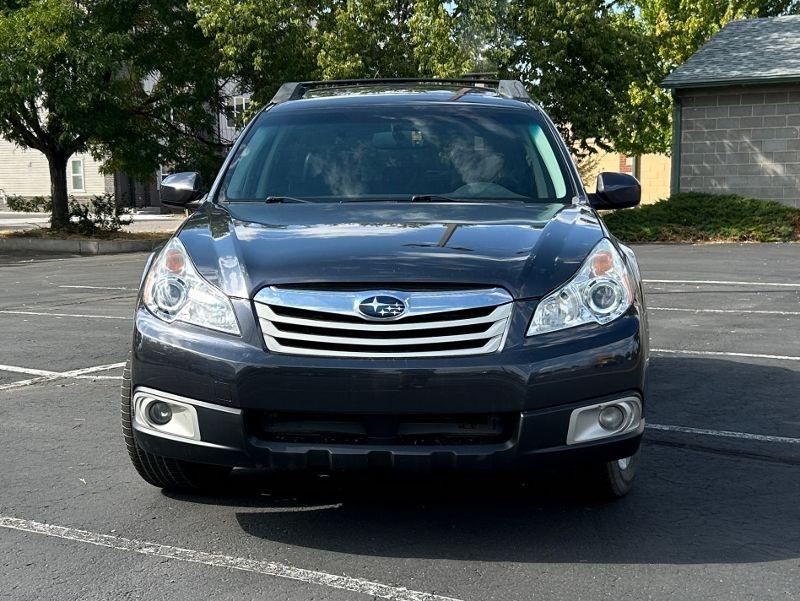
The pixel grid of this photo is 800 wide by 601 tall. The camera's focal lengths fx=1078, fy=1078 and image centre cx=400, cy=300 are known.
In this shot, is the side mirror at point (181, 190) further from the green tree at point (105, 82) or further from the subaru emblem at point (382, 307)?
the green tree at point (105, 82)

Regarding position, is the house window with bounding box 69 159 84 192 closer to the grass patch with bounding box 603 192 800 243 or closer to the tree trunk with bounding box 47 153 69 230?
the tree trunk with bounding box 47 153 69 230

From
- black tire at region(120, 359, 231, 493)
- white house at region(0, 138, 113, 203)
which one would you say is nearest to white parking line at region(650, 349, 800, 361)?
black tire at region(120, 359, 231, 493)

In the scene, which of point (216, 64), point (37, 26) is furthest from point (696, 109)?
point (37, 26)

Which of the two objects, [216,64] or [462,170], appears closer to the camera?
[462,170]

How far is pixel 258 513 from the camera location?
4.38 meters

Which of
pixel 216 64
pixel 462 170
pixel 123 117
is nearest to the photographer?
pixel 462 170

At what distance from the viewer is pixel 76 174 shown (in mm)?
44812

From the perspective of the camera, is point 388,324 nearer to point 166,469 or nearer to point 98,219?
point 166,469

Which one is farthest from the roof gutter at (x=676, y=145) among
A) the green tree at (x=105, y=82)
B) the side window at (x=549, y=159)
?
the side window at (x=549, y=159)

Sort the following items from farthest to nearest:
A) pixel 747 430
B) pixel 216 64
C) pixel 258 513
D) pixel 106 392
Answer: pixel 216 64, pixel 106 392, pixel 747 430, pixel 258 513

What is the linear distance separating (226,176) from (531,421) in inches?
93.4

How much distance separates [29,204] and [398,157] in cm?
4165

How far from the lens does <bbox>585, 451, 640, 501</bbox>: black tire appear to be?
4359mm

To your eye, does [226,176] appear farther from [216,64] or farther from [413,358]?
[216,64]
